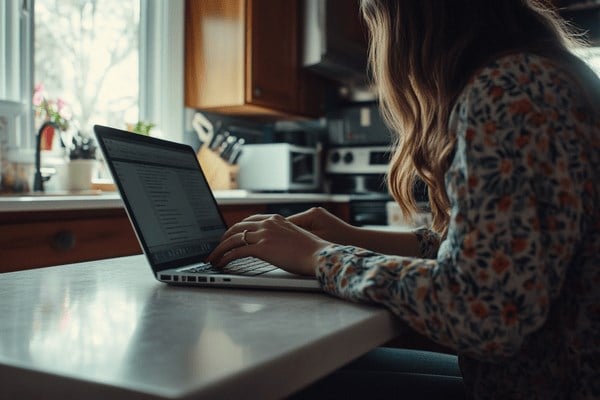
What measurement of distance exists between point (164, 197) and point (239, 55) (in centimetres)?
234

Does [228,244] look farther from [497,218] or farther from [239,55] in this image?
[239,55]

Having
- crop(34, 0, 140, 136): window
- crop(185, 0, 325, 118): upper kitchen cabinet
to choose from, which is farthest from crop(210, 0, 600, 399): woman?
crop(185, 0, 325, 118): upper kitchen cabinet

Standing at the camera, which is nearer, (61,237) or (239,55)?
(61,237)

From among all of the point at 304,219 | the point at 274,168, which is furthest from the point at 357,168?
the point at 304,219

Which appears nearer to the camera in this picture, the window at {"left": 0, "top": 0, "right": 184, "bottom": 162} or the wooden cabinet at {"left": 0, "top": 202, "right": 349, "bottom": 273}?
the wooden cabinet at {"left": 0, "top": 202, "right": 349, "bottom": 273}

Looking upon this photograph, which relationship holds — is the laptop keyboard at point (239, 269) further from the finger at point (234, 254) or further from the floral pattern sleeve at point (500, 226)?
the floral pattern sleeve at point (500, 226)

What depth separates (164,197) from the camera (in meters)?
0.97

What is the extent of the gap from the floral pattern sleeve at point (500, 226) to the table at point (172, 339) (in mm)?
54

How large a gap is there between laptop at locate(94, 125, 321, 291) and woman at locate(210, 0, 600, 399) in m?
0.05

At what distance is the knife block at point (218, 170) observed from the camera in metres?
3.31

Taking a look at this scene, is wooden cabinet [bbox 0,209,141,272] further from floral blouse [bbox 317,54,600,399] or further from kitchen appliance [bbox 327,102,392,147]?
kitchen appliance [bbox 327,102,392,147]

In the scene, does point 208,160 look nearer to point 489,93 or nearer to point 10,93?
point 10,93

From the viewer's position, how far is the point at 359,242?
106 centimetres

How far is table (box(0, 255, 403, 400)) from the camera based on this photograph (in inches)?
16.3
